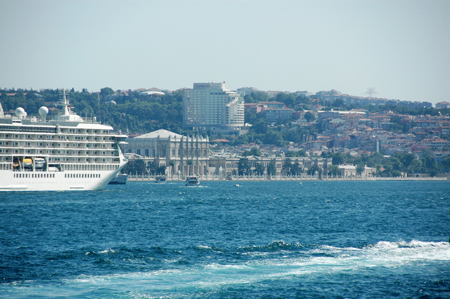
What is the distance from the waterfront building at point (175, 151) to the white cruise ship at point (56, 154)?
85.4 m

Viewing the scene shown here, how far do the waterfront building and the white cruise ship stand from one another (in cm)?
8537

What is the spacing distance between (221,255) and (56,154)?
48460mm

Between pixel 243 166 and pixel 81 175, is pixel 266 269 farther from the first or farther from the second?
pixel 243 166

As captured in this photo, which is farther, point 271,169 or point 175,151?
point 271,169

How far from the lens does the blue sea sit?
24797 millimetres

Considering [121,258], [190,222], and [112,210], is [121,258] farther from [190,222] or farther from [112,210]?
[112,210]

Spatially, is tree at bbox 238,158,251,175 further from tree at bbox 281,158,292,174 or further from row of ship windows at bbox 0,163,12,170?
row of ship windows at bbox 0,163,12,170

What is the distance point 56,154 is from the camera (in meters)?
76.1

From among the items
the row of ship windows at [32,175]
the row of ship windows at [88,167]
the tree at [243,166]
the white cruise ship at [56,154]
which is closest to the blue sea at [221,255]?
the row of ship windows at [32,175]

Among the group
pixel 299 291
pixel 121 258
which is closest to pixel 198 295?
pixel 299 291

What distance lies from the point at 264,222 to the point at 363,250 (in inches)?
554

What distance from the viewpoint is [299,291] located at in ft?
80.8

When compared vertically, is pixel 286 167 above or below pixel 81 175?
below

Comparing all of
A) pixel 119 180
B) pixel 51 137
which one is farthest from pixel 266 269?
pixel 119 180
